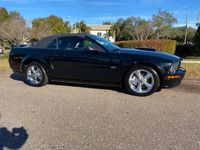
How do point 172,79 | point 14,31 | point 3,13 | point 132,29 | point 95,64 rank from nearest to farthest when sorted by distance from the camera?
1. point 172,79
2. point 95,64
3. point 14,31
4. point 3,13
5. point 132,29

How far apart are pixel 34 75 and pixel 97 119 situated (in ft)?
11.3

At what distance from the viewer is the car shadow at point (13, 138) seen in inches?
146

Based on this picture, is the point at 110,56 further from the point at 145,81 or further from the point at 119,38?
the point at 119,38

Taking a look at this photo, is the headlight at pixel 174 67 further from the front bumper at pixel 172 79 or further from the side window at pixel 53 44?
A: the side window at pixel 53 44

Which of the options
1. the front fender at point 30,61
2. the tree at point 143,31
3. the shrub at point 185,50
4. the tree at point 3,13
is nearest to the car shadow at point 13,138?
the front fender at point 30,61

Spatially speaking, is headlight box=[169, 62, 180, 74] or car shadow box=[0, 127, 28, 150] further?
headlight box=[169, 62, 180, 74]

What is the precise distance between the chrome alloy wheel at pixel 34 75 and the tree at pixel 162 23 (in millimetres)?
56586

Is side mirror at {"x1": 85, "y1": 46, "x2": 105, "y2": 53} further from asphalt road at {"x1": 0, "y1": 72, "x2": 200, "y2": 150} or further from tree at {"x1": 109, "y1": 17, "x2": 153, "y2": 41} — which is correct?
tree at {"x1": 109, "y1": 17, "x2": 153, "y2": 41}

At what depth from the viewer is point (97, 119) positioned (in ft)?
15.5

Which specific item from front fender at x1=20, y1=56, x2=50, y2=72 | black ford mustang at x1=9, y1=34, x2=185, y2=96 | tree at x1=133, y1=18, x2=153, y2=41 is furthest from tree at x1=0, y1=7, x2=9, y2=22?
black ford mustang at x1=9, y1=34, x2=185, y2=96

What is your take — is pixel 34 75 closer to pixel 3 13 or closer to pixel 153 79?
pixel 153 79

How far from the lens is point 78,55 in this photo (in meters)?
6.91

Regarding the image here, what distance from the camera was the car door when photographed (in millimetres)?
6633

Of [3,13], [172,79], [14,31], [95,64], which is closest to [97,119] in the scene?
[95,64]
